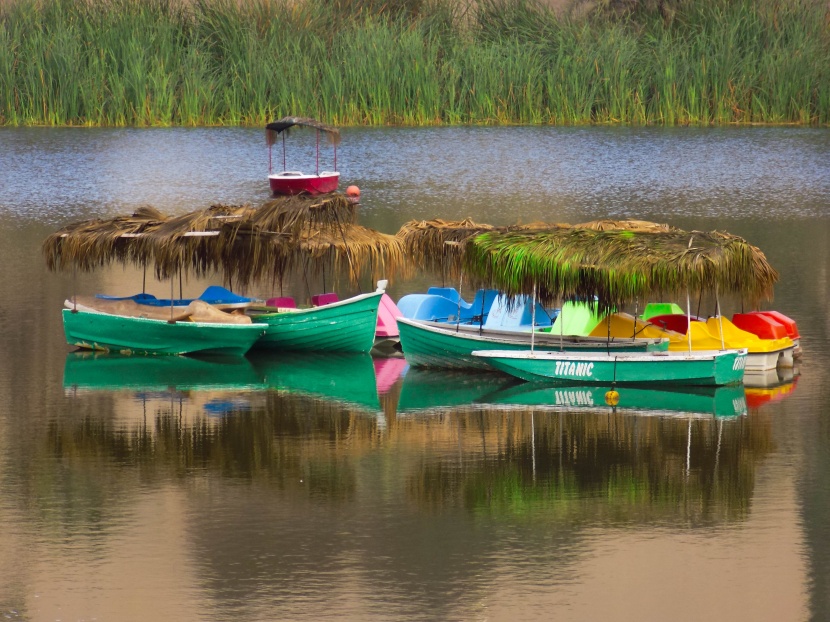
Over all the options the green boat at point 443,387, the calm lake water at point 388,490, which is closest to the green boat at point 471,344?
the green boat at point 443,387

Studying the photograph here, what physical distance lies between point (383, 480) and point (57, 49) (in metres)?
36.1

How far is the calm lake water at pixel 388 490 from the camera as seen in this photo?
1101cm

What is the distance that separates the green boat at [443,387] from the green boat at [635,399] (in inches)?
10.7

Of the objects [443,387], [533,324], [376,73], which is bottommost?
[443,387]

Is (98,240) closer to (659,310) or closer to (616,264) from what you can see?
(616,264)

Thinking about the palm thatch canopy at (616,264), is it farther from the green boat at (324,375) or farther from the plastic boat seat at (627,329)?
the green boat at (324,375)

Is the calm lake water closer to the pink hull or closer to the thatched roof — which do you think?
the thatched roof

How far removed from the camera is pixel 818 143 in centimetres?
4538

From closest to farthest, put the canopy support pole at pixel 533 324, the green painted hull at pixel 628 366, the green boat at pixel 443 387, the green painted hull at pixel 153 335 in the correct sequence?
the green boat at pixel 443 387, the green painted hull at pixel 628 366, the canopy support pole at pixel 533 324, the green painted hull at pixel 153 335

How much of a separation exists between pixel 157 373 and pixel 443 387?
3794 mm

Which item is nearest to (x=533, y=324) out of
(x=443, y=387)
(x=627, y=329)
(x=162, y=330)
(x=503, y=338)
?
(x=503, y=338)

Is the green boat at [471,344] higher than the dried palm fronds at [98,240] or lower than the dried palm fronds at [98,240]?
lower

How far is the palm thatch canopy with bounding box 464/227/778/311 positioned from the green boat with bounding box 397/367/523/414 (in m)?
1.21

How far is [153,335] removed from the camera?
796 inches
